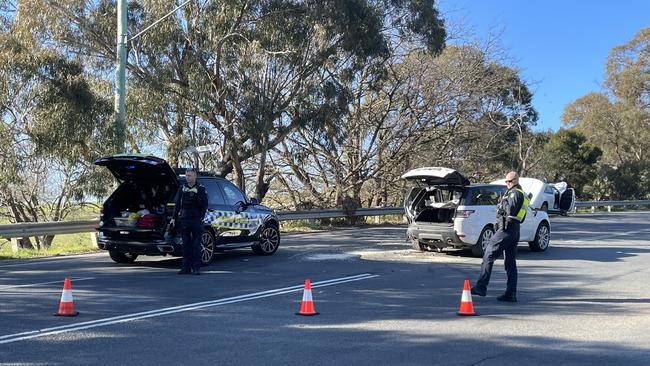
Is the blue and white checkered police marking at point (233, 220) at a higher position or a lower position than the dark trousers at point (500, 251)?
higher

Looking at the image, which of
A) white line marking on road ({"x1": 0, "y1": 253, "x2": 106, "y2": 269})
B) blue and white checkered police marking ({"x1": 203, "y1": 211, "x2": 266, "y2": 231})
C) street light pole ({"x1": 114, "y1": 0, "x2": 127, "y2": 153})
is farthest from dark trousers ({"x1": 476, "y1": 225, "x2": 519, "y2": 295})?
street light pole ({"x1": 114, "y1": 0, "x2": 127, "y2": 153})

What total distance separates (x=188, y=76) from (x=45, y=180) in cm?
736

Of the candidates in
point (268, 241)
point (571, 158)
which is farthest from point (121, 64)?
point (571, 158)

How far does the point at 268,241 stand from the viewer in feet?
47.5

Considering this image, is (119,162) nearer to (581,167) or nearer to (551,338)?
(551,338)

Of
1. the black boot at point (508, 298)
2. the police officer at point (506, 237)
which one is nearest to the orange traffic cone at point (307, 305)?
the police officer at point (506, 237)

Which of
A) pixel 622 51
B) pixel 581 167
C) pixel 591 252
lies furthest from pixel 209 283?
pixel 622 51

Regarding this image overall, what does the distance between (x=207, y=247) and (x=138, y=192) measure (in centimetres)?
179

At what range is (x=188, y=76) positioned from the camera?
22844 mm

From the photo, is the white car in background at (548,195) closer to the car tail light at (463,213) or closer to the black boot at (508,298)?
the car tail light at (463,213)

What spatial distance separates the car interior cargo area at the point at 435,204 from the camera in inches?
577

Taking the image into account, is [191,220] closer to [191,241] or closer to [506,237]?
[191,241]

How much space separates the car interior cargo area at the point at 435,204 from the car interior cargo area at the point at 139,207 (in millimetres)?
5893

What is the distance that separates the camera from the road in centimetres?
619
